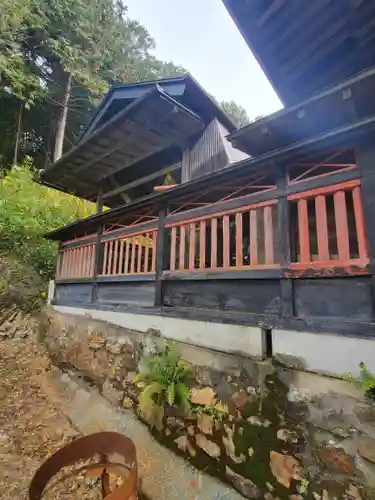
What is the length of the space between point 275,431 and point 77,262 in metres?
6.28

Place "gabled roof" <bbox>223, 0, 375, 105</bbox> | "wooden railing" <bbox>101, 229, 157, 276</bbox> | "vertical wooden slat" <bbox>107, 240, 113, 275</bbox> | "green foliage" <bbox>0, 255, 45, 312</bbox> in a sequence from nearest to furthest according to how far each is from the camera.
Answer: "gabled roof" <bbox>223, 0, 375, 105</bbox> < "wooden railing" <bbox>101, 229, 157, 276</bbox> < "vertical wooden slat" <bbox>107, 240, 113, 275</bbox> < "green foliage" <bbox>0, 255, 45, 312</bbox>

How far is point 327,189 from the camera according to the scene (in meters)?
2.98

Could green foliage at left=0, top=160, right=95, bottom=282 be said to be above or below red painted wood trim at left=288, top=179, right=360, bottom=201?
above

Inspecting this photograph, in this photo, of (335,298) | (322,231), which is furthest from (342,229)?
(335,298)

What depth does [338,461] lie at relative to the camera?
93.9 inches

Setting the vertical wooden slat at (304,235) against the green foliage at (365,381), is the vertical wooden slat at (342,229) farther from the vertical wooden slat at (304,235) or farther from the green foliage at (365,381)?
the green foliage at (365,381)

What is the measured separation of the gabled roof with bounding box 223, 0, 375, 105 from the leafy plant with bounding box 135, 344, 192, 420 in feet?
12.6

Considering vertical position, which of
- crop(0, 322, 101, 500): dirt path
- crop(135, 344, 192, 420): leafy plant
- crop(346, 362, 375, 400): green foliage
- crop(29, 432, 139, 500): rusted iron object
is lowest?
crop(0, 322, 101, 500): dirt path

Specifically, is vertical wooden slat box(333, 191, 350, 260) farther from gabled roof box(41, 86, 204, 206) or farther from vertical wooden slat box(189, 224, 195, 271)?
gabled roof box(41, 86, 204, 206)

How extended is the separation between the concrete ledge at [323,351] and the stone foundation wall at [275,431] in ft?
0.35

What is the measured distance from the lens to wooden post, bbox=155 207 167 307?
4.62 meters

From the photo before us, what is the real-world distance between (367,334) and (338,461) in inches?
45.0

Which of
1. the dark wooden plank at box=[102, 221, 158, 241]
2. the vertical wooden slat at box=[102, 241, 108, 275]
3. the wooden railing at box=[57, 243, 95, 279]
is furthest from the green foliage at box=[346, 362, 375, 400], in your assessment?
the wooden railing at box=[57, 243, 95, 279]

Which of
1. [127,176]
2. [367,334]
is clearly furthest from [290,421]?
[127,176]
